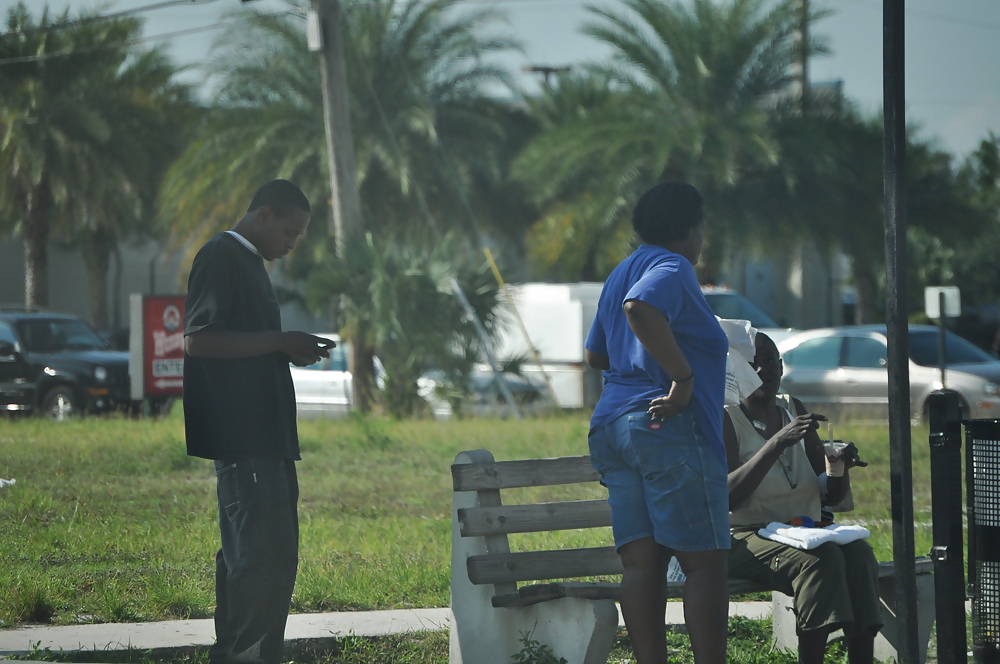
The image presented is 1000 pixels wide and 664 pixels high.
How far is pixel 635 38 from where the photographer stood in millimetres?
21250

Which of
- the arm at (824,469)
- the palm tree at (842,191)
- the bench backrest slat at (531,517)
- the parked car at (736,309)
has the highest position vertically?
the palm tree at (842,191)

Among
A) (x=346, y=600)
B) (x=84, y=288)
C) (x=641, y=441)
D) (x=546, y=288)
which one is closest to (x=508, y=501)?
(x=346, y=600)

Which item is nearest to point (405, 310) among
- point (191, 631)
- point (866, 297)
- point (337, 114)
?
point (337, 114)

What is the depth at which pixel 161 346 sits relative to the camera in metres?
14.6

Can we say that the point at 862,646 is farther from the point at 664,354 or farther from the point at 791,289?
the point at 791,289

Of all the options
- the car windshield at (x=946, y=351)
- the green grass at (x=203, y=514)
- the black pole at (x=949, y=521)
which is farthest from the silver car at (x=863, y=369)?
the black pole at (x=949, y=521)

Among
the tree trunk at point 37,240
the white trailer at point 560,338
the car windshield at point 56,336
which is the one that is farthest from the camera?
the tree trunk at point 37,240

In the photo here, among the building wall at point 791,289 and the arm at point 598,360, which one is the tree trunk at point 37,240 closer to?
the building wall at point 791,289

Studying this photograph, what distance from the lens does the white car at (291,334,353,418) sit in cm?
1877

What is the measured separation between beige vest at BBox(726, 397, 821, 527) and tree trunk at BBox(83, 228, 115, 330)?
25690 millimetres

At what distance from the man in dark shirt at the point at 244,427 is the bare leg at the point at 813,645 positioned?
1.79 m

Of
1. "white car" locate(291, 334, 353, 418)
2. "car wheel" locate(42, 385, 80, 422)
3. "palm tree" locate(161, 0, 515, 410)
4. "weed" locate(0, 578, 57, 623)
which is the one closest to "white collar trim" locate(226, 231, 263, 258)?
"weed" locate(0, 578, 57, 623)

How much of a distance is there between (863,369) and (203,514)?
398 inches

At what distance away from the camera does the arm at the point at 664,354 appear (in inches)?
135
